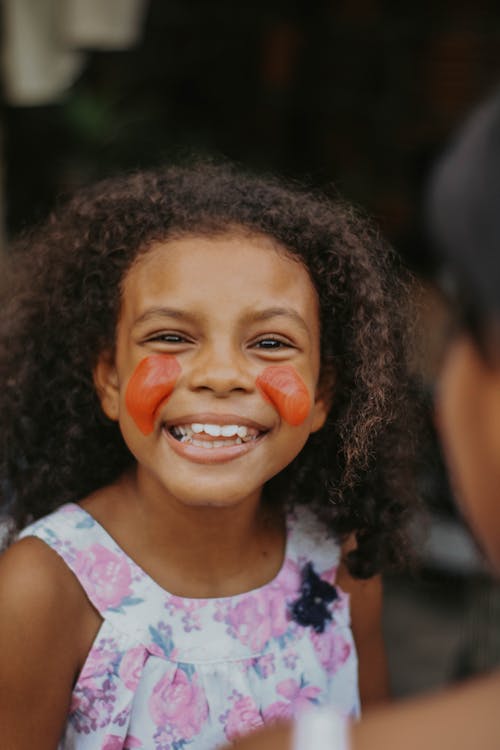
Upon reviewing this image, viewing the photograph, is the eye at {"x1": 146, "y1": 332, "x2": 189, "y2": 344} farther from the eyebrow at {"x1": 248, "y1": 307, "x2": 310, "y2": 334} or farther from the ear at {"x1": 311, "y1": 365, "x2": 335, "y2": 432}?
the ear at {"x1": 311, "y1": 365, "x2": 335, "y2": 432}

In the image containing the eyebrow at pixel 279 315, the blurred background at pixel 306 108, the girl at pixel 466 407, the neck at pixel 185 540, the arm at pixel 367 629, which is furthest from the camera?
the blurred background at pixel 306 108

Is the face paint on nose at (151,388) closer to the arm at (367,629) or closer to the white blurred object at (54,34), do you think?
the arm at (367,629)

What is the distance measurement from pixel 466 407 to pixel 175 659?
0.94 m

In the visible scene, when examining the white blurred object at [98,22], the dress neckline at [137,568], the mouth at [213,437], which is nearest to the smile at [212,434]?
the mouth at [213,437]

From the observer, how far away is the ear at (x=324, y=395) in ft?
6.31

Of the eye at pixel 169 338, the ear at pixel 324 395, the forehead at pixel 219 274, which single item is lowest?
the ear at pixel 324 395

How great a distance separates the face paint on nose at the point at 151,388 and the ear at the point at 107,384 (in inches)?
4.9

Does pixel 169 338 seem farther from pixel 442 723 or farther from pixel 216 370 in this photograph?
pixel 442 723

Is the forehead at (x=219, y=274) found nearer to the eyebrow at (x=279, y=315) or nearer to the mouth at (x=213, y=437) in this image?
the eyebrow at (x=279, y=315)

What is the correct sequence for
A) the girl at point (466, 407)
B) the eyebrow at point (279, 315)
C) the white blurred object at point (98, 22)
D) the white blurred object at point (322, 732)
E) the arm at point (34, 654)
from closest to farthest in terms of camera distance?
the girl at point (466, 407), the white blurred object at point (322, 732), the arm at point (34, 654), the eyebrow at point (279, 315), the white blurred object at point (98, 22)

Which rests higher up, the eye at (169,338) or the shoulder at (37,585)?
the eye at (169,338)

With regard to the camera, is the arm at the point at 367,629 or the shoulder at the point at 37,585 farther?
the arm at the point at 367,629

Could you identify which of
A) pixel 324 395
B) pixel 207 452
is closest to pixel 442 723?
pixel 207 452

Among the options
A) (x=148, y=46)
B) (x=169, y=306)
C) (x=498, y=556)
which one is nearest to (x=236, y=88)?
(x=148, y=46)
